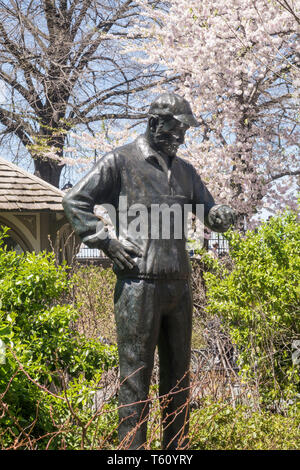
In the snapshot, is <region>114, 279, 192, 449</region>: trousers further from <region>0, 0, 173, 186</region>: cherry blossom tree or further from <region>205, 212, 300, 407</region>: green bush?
<region>0, 0, 173, 186</region>: cherry blossom tree

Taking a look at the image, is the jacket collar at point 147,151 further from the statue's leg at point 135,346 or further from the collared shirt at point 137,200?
the statue's leg at point 135,346

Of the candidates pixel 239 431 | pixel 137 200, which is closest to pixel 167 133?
pixel 137 200

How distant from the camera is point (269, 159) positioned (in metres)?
10.3

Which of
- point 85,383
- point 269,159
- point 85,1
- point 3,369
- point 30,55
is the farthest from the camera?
point 85,1

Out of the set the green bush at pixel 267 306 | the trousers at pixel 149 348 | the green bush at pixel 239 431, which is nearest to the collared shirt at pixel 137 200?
the trousers at pixel 149 348

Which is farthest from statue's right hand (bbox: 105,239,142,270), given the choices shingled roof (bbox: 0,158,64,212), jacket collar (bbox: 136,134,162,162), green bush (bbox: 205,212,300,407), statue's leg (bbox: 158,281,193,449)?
shingled roof (bbox: 0,158,64,212)

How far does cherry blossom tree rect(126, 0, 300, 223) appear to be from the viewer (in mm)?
8992

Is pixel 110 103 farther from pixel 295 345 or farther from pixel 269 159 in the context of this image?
pixel 295 345

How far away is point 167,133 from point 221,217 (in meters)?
0.63

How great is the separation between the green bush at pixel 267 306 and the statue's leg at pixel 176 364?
1806 millimetres

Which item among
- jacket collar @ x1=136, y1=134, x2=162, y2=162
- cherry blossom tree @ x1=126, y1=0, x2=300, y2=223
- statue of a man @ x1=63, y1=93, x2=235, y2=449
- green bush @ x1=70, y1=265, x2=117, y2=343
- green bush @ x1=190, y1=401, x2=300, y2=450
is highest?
cherry blossom tree @ x1=126, y1=0, x2=300, y2=223

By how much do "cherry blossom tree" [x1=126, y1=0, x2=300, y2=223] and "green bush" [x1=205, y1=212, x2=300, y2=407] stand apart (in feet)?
12.4

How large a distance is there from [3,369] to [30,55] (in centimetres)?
1118

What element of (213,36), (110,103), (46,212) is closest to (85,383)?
(46,212)
